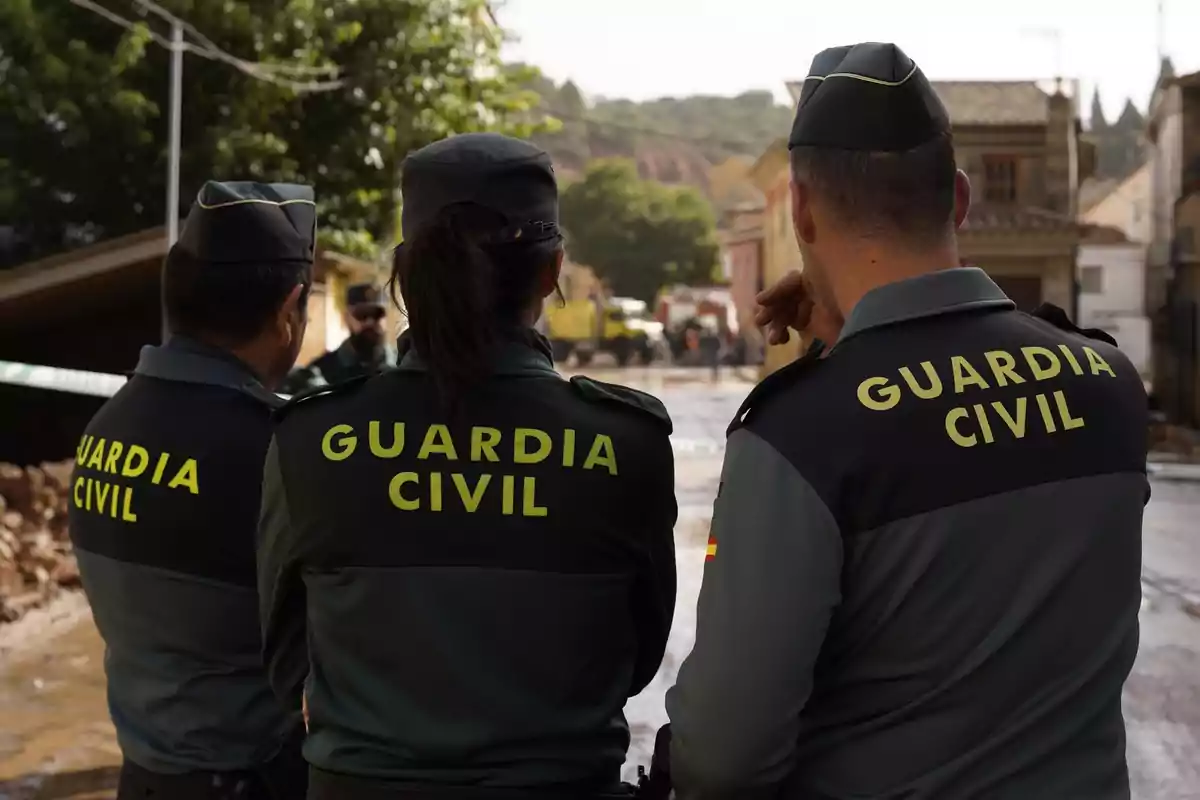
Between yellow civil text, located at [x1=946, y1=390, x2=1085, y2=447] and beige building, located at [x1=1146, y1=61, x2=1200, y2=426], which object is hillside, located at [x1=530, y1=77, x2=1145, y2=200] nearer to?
beige building, located at [x1=1146, y1=61, x2=1200, y2=426]

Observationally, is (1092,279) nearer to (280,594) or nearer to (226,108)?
(226,108)

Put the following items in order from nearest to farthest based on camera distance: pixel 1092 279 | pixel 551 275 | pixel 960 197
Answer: pixel 960 197 → pixel 551 275 → pixel 1092 279

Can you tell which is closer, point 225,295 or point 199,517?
point 199,517

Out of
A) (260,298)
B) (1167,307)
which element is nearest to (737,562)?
(260,298)

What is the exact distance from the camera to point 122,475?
2.19 meters

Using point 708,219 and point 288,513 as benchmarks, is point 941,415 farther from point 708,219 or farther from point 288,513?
point 708,219

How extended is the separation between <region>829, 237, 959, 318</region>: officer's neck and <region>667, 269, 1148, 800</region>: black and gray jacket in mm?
32

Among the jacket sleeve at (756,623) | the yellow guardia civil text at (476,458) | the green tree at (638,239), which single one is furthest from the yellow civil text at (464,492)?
the green tree at (638,239)

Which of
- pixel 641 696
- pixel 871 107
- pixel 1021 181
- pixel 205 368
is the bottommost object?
pixel 641 696

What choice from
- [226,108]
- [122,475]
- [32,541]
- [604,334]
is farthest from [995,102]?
[122,475]

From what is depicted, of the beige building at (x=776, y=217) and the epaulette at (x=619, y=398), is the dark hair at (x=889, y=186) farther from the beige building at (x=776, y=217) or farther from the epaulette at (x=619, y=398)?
the beige building at (x=776, y=217)

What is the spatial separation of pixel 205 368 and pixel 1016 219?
28.7 meters

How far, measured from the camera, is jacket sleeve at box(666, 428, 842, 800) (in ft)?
4.85

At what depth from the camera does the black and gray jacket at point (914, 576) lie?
149 cm
